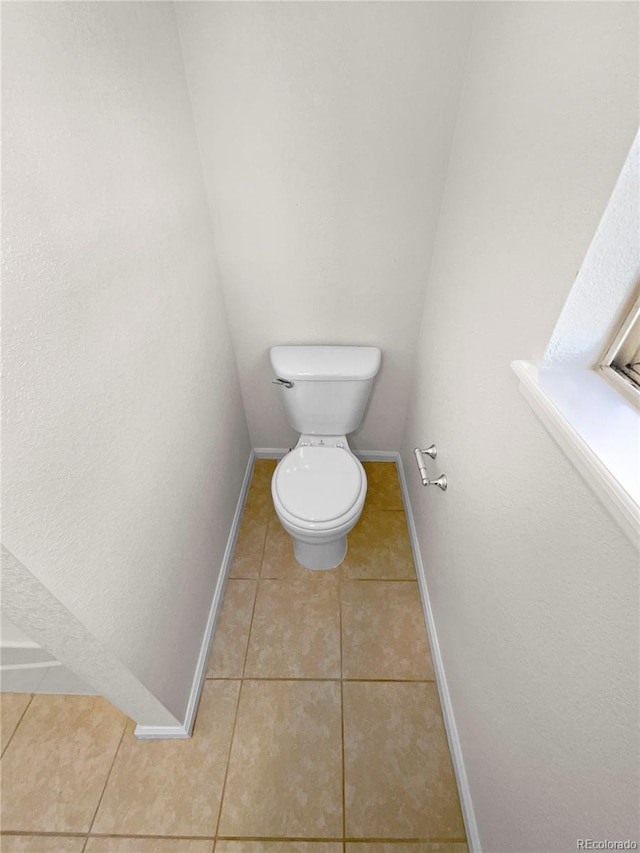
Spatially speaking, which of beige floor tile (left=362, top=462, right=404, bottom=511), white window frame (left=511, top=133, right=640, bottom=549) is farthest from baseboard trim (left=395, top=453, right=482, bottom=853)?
white window frame (left=511, top=133, right=640, bottom=549)

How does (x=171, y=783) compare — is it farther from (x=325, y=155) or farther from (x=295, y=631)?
(x=325, y=155)

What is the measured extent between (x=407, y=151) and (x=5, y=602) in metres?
1.47

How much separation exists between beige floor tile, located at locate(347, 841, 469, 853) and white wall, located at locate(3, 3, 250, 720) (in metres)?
0.59

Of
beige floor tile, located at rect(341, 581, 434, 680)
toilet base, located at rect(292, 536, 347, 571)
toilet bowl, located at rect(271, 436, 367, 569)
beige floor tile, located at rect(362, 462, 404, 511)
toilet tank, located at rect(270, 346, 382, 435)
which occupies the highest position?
toilet tank, located at rect(270, 346, 382, 435)

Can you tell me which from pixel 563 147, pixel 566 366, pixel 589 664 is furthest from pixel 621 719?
pixel 563 147

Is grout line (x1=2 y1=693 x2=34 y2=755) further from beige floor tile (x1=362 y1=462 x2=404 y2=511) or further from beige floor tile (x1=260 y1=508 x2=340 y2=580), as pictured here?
beige floor tile (x1=362 y1=462 x2=404 y2=511)

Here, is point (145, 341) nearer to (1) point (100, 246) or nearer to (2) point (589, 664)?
(1) point (100, 246)

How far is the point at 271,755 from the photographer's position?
1090 mm

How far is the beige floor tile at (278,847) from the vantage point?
95cm

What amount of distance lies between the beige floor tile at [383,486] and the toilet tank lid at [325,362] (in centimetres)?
65

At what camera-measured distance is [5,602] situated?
A: 0.62 meters

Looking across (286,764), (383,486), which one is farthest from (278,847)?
(383,486)

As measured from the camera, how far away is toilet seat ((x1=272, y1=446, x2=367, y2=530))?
1.24 m

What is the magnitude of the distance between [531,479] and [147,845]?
1.33m
